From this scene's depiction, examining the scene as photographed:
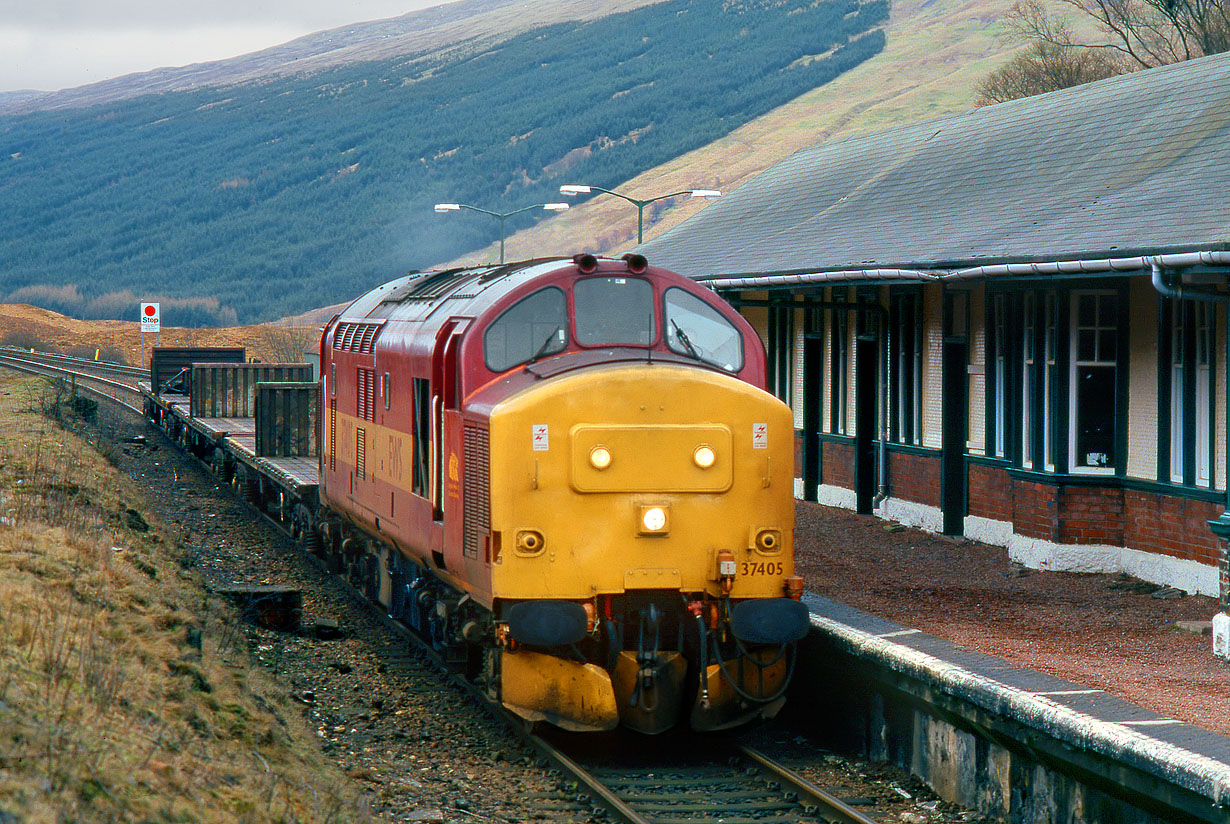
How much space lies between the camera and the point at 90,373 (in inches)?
2119

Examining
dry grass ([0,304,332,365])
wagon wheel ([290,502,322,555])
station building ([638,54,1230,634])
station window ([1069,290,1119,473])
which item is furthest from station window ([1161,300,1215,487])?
dry grass ([0,304,332,365])

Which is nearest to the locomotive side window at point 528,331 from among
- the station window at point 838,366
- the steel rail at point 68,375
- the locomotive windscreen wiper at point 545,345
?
the locomotive windscreen wiper at point 545,345

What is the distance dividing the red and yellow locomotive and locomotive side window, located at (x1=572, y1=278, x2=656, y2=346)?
0.01 meters

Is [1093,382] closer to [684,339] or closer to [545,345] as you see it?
[684,339]

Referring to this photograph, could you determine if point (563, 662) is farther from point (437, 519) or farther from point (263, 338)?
point (263, 338)

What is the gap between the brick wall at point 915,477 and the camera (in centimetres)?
1803

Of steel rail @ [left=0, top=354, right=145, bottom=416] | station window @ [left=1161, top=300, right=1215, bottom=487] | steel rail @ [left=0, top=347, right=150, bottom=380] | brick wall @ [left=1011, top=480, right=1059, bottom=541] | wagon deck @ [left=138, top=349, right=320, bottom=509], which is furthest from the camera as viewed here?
steel rail @ [left=0, top=347, right=150, bottom=380]

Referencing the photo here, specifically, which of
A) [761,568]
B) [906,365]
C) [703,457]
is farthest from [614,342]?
[906,365]

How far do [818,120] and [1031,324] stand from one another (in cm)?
11559

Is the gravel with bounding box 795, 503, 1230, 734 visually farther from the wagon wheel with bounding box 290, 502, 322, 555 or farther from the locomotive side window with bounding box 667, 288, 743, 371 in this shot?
the wagon wheel with bounding box 290, 502, 322, 555

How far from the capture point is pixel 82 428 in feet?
98.0

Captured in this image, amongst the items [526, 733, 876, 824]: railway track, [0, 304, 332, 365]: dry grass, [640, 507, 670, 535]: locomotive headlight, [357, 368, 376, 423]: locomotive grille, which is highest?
[0, 304, 332, 365]: dry grass

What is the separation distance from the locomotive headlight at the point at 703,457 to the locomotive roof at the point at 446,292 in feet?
5.80

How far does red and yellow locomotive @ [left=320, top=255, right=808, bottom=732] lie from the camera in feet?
30.4
